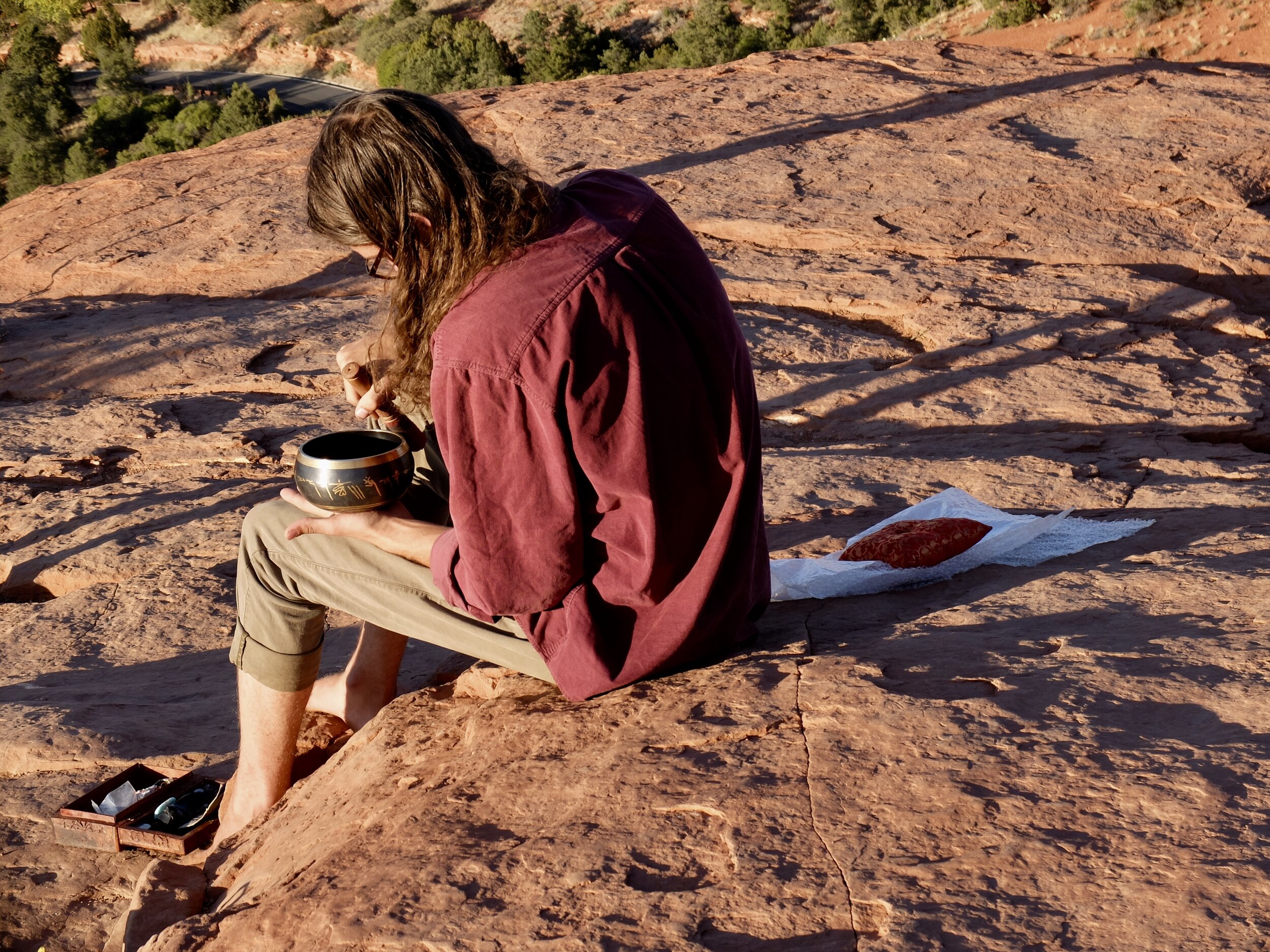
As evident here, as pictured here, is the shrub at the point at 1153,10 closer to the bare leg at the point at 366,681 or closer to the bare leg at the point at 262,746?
the bare leg at the point at 366,681

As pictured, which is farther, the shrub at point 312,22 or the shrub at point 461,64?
the shrub at point 312,22

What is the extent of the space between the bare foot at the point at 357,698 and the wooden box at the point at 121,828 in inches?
13.4

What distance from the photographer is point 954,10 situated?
19.6 m

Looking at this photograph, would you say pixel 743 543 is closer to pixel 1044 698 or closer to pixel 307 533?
pixel 1044 698

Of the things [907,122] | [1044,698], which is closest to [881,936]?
[1044,698]

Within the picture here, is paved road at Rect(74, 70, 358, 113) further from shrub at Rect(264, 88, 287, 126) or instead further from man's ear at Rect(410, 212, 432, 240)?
man's ear at Rect(410, 212, 432, 240)

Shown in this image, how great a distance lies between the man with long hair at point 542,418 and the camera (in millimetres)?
1655

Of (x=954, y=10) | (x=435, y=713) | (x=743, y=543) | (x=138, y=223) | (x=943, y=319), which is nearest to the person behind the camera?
(x=743, y=543)

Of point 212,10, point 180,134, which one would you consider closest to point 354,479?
point 180,134

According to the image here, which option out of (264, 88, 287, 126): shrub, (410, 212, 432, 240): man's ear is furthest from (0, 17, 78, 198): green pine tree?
(410, 212, 432, 240): man's ear

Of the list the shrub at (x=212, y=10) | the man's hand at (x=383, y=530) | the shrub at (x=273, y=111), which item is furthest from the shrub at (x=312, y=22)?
the man's hand at (x=383, y=530)

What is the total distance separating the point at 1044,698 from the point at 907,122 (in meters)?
6.67

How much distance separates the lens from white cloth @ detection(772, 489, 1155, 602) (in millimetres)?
2580

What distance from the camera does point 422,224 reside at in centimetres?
174
